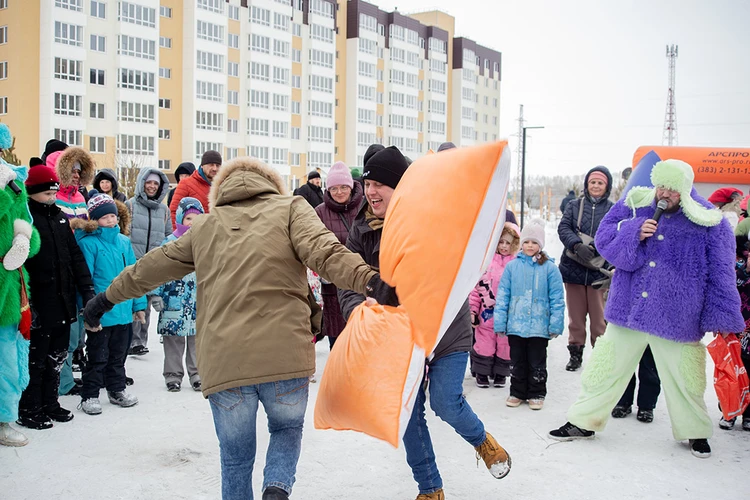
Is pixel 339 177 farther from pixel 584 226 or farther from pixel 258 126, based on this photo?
pixel 258 126

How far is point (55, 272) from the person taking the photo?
5.18 m

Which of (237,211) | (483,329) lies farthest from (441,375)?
(483,329)

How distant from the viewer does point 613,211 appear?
5.30 m

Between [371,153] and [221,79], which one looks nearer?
[371,153]

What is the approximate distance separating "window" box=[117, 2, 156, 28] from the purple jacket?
1812 inches

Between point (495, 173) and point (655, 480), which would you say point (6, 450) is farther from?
point (655, 480)

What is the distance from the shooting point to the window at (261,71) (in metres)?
53.0

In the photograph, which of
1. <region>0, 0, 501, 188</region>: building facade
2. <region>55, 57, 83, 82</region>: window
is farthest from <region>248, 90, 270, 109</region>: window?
<region>55, 57, 83, 82</region>: window

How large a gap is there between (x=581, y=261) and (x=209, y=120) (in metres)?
45.7

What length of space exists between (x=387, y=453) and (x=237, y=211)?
7.75 ft

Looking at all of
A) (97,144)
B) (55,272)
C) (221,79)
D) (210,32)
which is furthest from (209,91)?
(55,272)

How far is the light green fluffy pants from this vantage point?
4801mm

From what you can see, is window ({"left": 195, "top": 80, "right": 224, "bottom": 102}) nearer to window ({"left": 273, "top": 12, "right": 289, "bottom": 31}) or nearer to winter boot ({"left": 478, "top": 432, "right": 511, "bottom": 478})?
window ({"left": 273, "top": 12, "right": 289, "bottom": 31})

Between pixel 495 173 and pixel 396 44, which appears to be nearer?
pixel 495 173
